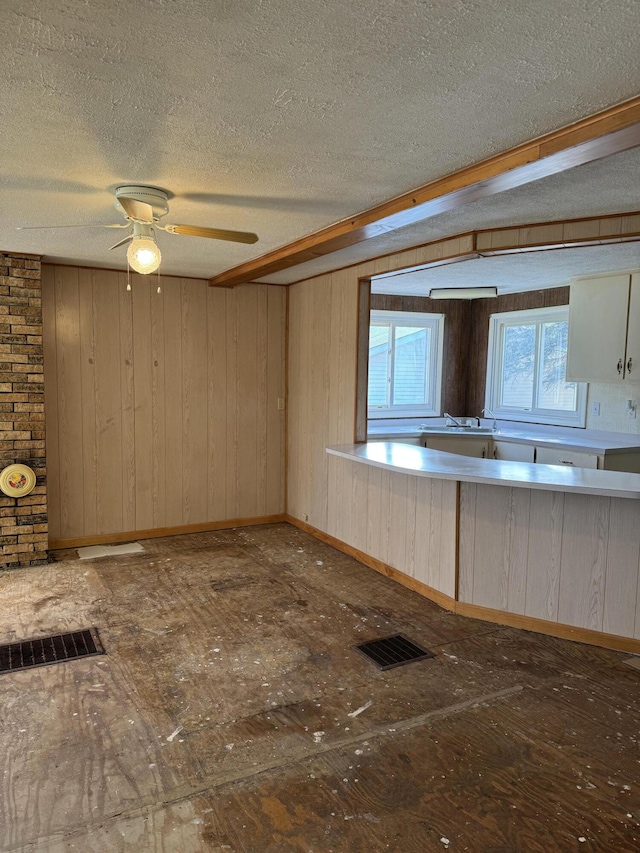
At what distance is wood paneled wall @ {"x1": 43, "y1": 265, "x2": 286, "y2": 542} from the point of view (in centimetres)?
486

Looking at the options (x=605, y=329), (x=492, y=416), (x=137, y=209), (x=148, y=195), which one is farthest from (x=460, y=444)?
(x=137, y=209)

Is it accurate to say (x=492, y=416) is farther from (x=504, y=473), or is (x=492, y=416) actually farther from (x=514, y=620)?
(x=514, y=620)

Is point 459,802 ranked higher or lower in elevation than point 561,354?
lower

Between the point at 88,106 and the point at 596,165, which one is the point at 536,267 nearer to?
the point at 596,165

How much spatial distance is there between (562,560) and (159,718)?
7.26ft

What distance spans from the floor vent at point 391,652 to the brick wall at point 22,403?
8.94 ft

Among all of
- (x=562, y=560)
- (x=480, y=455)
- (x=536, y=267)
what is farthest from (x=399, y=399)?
(x=562, y=560)

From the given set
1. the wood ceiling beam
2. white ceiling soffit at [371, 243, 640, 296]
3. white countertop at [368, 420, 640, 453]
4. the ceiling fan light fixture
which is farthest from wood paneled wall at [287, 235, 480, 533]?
the ceiling fan light fixture

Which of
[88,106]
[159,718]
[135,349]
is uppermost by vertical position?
[88,106]

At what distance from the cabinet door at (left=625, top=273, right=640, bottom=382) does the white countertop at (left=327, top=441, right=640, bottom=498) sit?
4.56 feet

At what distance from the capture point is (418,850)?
1.86 metres

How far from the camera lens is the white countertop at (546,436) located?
4859 millimetres

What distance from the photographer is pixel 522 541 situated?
3.43 m

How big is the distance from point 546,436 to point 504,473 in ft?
8.06
